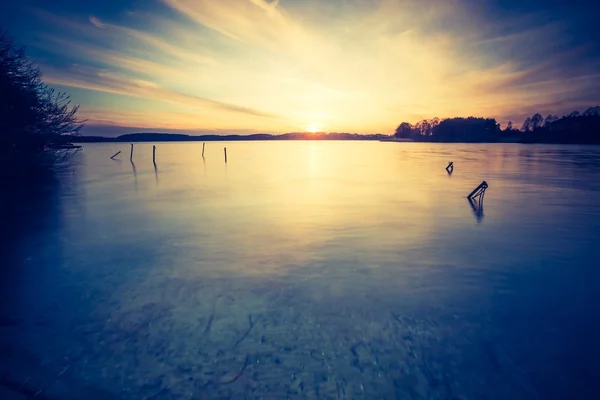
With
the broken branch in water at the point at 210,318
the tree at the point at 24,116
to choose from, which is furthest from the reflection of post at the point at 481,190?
the tree at the point at 24,116

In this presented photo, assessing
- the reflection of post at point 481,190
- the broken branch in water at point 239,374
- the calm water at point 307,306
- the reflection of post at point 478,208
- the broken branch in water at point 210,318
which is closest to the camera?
the broken branch in water at point 239,374

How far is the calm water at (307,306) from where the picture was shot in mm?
5547

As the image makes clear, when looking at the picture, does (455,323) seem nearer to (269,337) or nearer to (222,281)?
(269,337)

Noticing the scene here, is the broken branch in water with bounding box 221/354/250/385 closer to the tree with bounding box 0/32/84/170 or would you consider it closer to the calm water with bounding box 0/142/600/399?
the calm water with bounding box 0/142/600/399

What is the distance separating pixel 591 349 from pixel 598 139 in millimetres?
183589

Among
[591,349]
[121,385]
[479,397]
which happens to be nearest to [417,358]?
[479,397]

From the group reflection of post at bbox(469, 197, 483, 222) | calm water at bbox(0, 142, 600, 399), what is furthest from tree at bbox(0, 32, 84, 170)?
reflection of post at bbox(469, 197, 483, 222)

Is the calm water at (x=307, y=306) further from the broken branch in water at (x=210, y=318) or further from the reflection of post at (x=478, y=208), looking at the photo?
the reflection of post at (x=478, y=208)

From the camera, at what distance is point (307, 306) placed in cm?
789

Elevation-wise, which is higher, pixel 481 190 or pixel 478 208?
pixel 481 190

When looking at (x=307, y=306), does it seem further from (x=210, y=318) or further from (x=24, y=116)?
(x=24, y=116)

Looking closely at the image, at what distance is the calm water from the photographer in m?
5.55

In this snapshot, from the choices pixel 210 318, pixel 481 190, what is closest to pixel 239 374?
pixel 210 318

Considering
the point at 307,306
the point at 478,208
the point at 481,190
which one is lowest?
the point at 478,208
